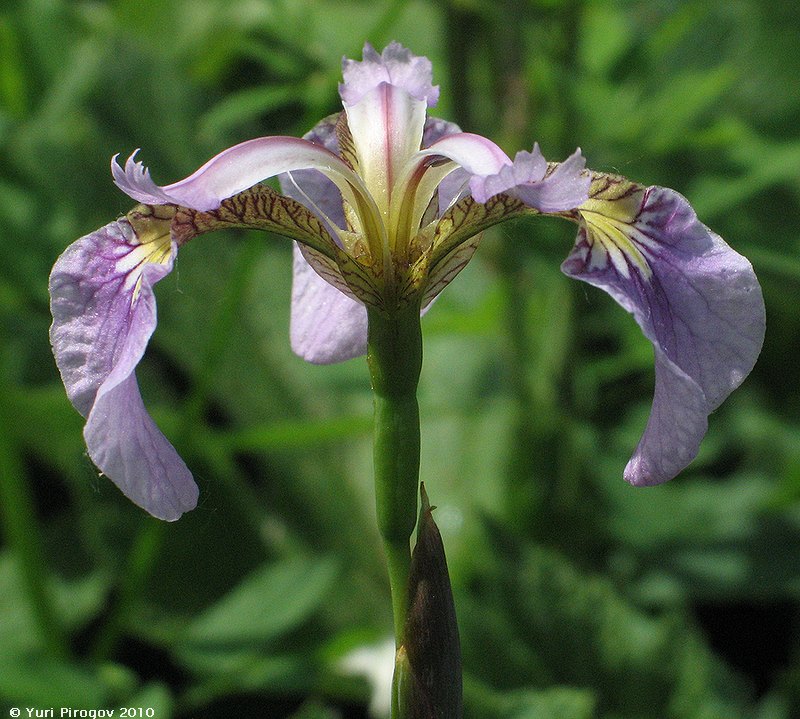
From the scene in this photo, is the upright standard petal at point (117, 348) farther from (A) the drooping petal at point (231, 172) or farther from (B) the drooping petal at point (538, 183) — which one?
(B) the drooping petal at point (538, 183)

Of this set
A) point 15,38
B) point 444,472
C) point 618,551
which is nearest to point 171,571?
point 444,472

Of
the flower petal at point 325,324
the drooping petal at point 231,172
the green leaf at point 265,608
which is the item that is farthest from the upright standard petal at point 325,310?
the green leaf at point 265,608

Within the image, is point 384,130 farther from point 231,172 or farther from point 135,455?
point 135,455

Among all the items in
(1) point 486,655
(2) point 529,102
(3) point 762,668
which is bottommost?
(3) point 762,668

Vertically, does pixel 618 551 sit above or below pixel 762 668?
above

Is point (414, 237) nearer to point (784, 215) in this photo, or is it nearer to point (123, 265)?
point (123, 265)

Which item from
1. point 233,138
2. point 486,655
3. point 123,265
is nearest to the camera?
point 123,265

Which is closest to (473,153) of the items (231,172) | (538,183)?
(538,183)
